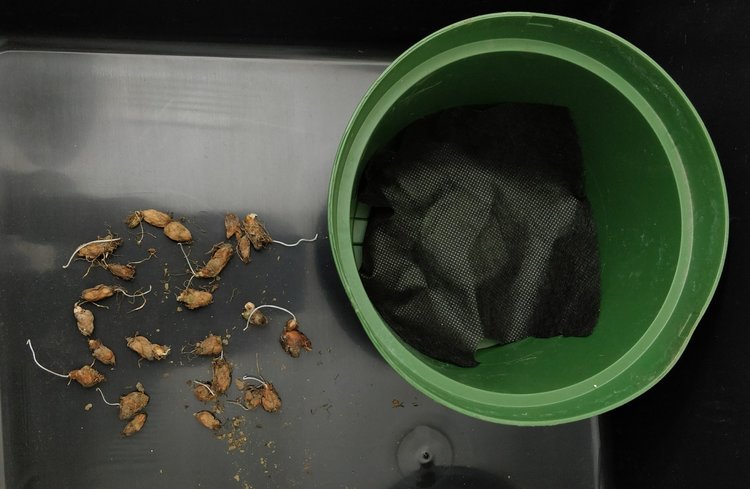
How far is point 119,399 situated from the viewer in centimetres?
80

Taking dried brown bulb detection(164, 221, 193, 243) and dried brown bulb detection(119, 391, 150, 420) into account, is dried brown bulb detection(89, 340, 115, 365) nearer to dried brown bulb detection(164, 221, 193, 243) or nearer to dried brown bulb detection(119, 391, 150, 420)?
dried brown bulb detection(119, 391, 150, 420)

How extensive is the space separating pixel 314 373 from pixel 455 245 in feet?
0.86

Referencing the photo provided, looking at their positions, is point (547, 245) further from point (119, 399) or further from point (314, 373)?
point (119, 399)

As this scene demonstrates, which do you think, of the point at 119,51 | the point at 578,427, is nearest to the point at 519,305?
the point at 578,427

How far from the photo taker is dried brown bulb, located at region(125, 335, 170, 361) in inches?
31.2

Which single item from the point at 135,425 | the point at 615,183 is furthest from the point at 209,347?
the point at 615,183

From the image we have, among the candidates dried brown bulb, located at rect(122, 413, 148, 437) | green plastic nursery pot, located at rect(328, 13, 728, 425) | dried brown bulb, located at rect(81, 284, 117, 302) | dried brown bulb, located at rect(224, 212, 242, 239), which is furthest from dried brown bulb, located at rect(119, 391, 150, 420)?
green plastic nursery pot, located at rect(328, 13, 728, 425)

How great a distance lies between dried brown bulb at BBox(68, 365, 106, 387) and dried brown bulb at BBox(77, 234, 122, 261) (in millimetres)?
148

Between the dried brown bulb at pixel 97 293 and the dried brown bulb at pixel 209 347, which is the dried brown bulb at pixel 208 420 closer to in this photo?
the dried brown bulb at pixel 209 347

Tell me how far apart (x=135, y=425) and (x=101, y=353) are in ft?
0.35

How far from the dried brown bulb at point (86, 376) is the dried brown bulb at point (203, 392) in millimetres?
129

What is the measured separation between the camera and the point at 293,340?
31.4 inches

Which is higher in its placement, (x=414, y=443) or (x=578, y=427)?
(x=578, y=427)

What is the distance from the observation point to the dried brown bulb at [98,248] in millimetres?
799
